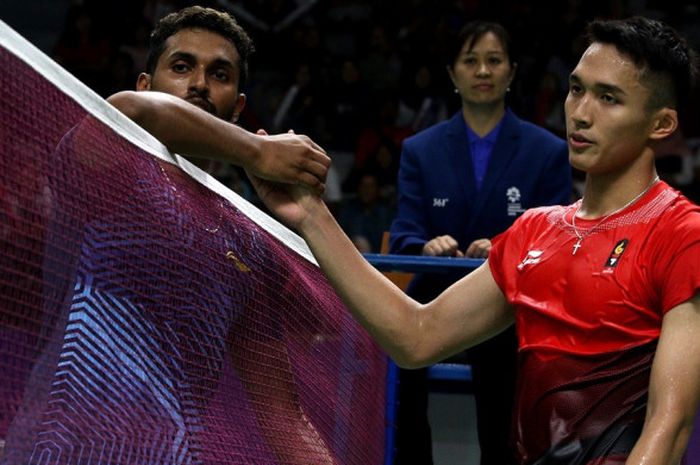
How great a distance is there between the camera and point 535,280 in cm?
250

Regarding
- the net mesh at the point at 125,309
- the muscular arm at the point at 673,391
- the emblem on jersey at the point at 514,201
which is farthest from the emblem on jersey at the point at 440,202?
the muscular arm at the point at 673,391

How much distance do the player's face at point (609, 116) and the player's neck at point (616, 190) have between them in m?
0.03

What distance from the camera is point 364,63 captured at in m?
10.6

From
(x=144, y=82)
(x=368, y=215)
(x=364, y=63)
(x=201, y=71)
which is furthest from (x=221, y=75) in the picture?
(x=364, y=63)

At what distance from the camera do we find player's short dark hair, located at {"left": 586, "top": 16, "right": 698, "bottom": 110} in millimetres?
2422

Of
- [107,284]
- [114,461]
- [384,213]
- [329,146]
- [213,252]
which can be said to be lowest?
[114,461]

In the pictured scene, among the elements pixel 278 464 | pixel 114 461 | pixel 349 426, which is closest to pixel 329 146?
pixel 349 426

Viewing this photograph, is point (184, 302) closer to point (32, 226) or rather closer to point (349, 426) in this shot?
point (32, 226)

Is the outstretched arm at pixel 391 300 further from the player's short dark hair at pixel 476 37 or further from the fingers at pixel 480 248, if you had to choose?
the player's short dark hair at pixel 476 37

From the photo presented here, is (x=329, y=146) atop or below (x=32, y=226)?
atop

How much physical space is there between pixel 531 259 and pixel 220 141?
72 centimetres

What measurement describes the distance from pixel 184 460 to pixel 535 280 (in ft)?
2.83

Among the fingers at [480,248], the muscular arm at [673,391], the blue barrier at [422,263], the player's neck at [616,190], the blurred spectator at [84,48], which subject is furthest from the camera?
the blurred spectator at [84,48]

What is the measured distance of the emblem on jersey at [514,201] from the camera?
4438 mm
